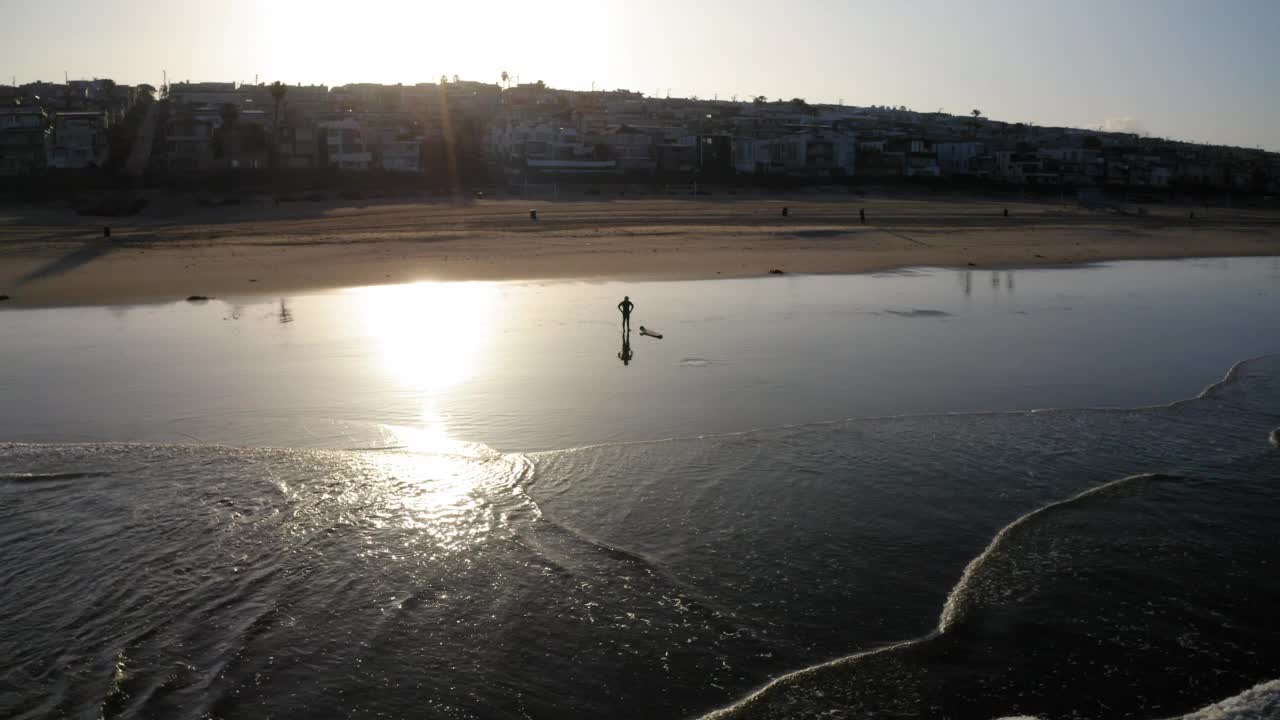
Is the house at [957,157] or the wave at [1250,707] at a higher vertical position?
the house at [957,157]

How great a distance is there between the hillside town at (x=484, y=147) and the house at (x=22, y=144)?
109 millimetres

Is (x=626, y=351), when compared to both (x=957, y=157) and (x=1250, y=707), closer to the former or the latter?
(x=1250, y=707)

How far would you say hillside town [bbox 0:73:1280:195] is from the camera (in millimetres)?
66188

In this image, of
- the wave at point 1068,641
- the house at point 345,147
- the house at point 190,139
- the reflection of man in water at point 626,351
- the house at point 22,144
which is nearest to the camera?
the wave at point 1068,641

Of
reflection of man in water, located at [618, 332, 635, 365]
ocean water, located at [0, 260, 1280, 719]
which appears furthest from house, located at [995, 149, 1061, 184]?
ocean water, located at [0, 260, 1280, 719]

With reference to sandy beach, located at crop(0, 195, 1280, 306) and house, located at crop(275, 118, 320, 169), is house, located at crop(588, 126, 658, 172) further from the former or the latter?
sandy beach, located at crop(0, 195, 1280, 306)

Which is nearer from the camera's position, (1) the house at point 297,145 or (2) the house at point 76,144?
(2) the house at point 76,144

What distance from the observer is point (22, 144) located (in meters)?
63.4

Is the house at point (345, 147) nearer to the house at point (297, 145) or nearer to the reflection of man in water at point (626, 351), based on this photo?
the house at point (297, 145)

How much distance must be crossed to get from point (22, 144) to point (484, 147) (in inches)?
1369

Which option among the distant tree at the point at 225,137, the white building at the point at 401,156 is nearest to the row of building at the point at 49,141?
the distant tree at the point at 225,137

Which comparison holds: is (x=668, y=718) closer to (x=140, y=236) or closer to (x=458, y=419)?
(x=458, y=419)

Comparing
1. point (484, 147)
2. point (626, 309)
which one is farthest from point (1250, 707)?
point (484, 147)

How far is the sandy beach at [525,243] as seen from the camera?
79.3 ft
